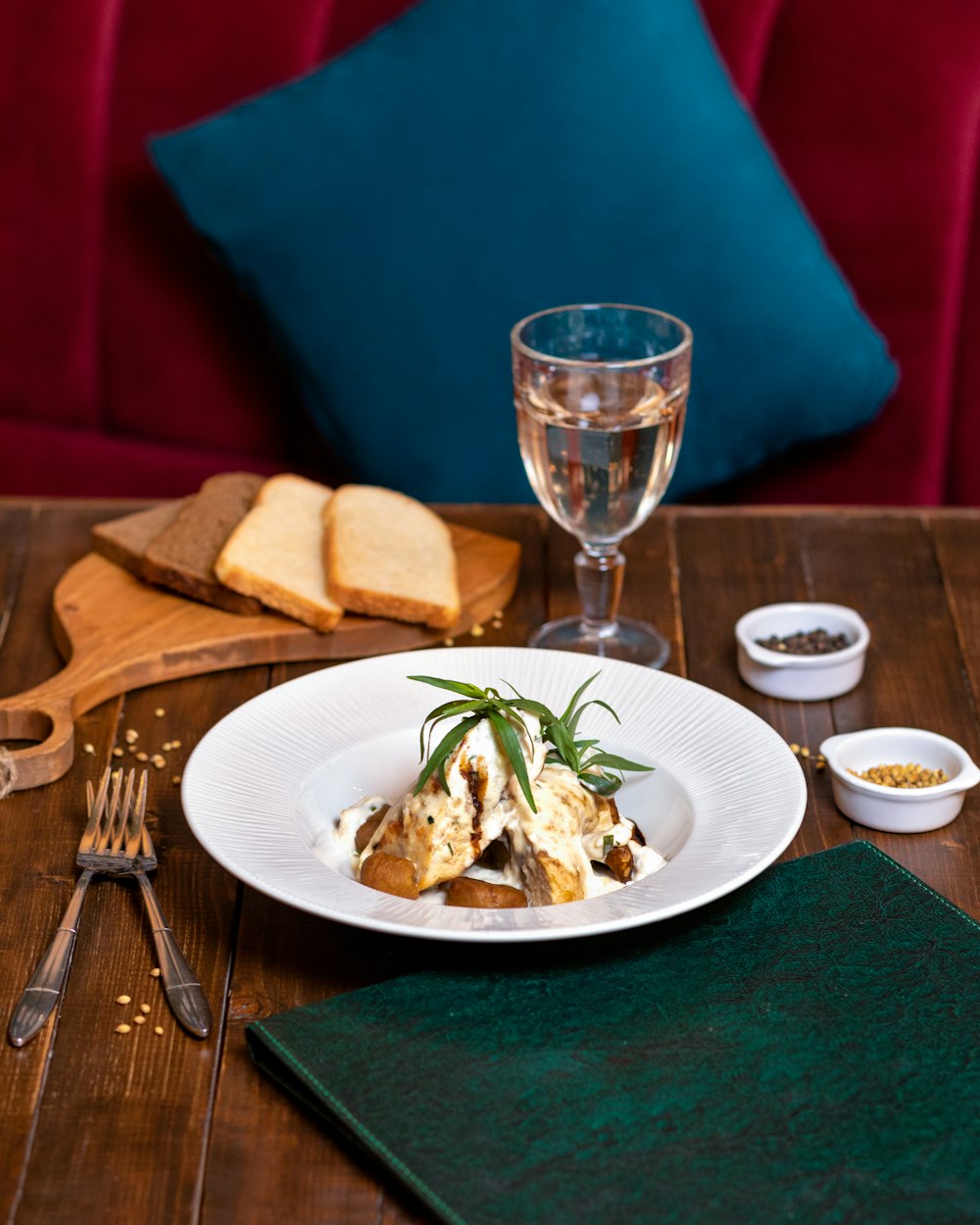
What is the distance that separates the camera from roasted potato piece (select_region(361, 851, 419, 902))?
85cm

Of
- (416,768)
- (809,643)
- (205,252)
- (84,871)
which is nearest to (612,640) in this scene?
(809,643)

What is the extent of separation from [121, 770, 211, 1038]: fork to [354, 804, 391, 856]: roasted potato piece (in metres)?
0.13

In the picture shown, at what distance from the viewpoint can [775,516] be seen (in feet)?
5.00

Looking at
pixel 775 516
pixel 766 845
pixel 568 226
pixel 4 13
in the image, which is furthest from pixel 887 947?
pixel 4 13

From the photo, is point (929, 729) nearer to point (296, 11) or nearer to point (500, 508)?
point (500, 508)

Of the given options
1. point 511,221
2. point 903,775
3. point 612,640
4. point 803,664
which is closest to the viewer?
point 903,775

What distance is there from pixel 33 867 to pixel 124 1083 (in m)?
0.24

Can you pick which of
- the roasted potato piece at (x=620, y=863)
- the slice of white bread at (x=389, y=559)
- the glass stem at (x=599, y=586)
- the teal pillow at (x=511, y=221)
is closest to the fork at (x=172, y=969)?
the roasted potato piece at (x=620, y=863)

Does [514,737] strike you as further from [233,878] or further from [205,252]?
[205,252]

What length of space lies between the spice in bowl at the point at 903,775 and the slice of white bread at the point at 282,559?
1.60 ft

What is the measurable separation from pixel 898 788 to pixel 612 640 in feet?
1.15

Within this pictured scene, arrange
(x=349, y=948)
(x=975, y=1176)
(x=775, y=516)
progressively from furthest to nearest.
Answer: (x=775, y=516), (x=349, y=948), (x=975, y=1176)

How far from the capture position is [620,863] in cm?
89

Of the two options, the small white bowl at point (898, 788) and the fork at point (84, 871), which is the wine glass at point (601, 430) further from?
the fork at point (84, 871)
